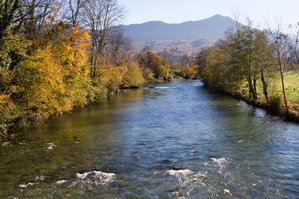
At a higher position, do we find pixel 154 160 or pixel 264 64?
pixel 264 64

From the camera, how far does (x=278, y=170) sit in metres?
10.8

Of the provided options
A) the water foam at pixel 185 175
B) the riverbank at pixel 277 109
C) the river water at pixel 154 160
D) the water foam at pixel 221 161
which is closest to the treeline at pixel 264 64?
the riverbank at pixel 277 109

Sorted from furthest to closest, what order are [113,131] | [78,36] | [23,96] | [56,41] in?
[78,36]
[56,41]
[113,131]
[23,96]

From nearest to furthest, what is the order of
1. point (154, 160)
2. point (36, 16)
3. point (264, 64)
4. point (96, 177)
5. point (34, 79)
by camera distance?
point (96, 177)
point (154, 160)
point (34, 79)
point (36, 16)
point (264, 64)

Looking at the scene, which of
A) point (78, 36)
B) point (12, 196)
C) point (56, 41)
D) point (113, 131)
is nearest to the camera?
point (12, 196)

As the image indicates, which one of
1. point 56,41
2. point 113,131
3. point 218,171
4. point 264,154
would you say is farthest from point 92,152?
point 56,41

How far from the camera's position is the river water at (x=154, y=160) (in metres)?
9.19

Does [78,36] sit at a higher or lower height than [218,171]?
higher

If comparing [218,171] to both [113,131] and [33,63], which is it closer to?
[113,131]

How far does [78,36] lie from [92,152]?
1376cm

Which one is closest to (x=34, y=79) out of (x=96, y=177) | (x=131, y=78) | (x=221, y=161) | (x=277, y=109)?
(x=96, y=177)

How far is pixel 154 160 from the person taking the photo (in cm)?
1233

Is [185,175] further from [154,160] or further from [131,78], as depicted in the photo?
[131,78]

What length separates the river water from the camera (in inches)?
362
